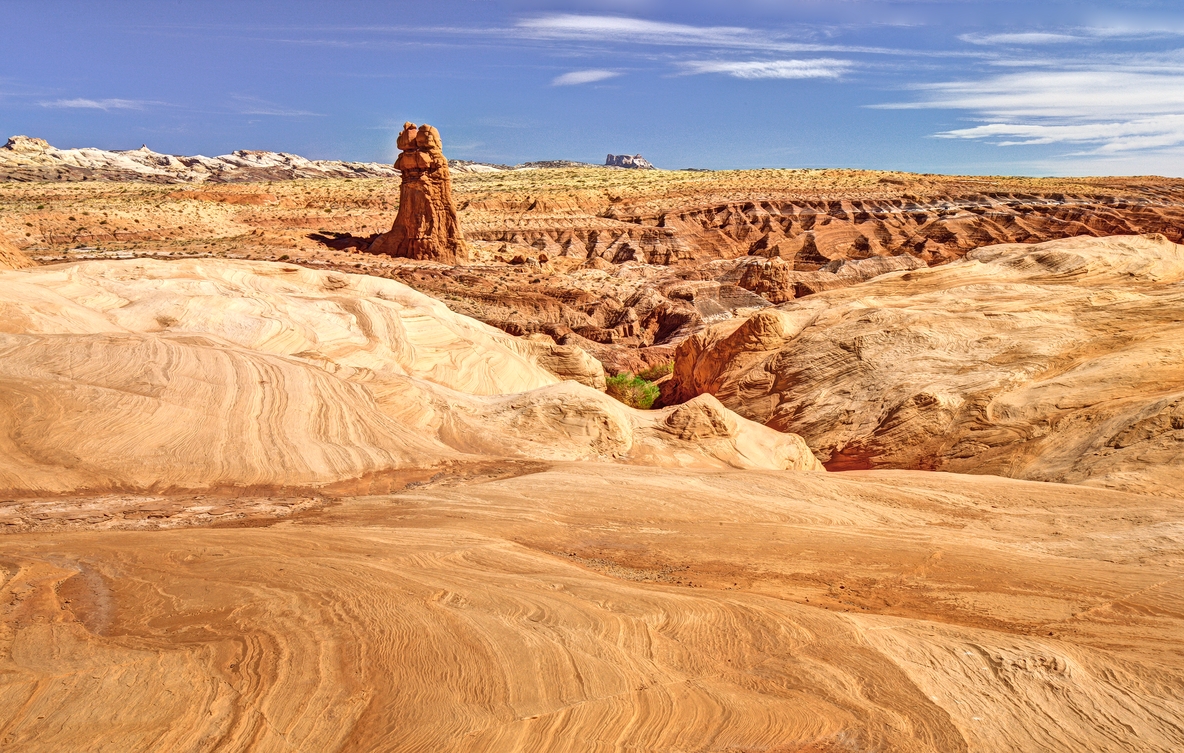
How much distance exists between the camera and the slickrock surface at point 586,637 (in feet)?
15.9

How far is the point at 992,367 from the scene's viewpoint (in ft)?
59.4

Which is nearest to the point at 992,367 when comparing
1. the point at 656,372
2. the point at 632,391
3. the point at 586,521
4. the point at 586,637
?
the point at 632,391

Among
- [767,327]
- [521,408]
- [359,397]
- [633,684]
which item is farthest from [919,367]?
[633,684]

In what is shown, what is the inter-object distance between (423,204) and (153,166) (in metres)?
116

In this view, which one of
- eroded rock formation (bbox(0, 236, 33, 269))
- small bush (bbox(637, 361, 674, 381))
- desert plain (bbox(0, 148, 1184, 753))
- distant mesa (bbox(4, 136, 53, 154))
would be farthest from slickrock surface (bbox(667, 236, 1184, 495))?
distant mesa (bbox(4, 136, 53, 154))

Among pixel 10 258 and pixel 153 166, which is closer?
pixel 10 258

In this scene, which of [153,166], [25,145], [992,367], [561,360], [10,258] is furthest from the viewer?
[153,166]

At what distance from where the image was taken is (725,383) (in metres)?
22.3

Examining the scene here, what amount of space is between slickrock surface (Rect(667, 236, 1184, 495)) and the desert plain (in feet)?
0.30

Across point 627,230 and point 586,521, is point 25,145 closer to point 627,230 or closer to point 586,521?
point 627,230

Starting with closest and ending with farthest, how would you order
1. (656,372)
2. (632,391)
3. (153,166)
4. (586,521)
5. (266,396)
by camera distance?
(586,521) → (266,396) → (632,391) → (656,372) → (153,166)

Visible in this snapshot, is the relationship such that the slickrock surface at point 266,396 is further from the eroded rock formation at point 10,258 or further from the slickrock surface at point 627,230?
the slickrock surface at point 627,230

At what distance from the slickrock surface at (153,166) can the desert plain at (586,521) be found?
3574 inches

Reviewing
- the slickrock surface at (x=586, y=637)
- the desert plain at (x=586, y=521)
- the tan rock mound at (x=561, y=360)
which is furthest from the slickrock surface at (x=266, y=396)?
the tan rock mound at (x=561, y=360)
